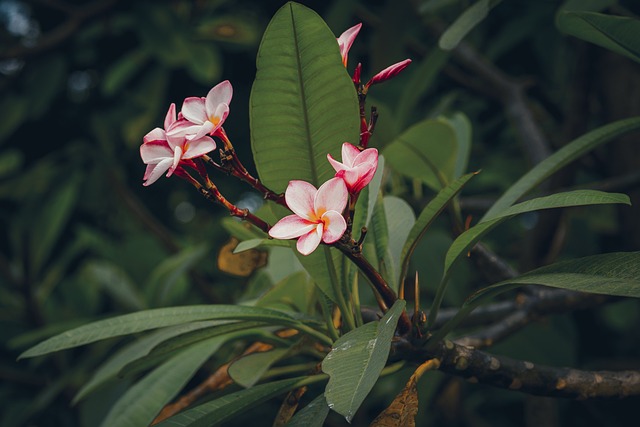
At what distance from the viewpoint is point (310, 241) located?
22.4 inches

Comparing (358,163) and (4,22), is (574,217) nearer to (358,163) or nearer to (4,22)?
(358,163)

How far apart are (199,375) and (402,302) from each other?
121 centimetres

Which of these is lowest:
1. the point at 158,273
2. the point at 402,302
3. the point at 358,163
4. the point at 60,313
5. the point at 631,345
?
the point at 631,345

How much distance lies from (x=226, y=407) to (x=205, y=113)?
30cm

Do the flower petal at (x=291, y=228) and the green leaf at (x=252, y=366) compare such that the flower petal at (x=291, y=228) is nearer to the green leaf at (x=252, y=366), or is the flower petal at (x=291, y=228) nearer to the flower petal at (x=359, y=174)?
the flower petal at (x=359, y=174)

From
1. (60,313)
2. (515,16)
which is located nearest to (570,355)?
(515,16)

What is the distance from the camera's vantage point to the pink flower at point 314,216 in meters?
0.57

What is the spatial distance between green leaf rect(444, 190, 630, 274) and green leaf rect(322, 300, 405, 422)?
98 millimetres

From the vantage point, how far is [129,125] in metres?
2.26

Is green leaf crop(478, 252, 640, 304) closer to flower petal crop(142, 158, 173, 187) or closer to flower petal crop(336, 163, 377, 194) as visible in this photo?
flower petal crop(336, 163, 377, 194)

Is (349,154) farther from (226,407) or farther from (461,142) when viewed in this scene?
Result: (461,142)

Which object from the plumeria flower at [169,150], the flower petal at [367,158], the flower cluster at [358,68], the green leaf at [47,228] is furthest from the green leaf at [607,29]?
the green leaf at [47,228]

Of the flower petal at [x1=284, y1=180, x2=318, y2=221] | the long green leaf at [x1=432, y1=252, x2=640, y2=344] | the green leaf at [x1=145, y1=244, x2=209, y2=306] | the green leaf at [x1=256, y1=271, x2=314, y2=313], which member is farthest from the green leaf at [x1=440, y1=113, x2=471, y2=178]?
the green leaf at [x1=145, y1=244, x2=209, y2=306]

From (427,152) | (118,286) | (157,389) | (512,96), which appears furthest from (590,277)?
(118,286)
